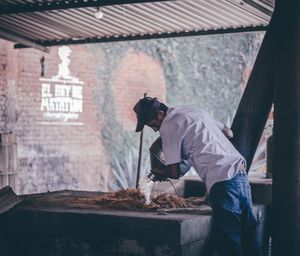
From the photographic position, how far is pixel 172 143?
5.18 meters

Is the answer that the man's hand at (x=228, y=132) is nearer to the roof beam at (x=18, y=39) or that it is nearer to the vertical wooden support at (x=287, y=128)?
the vertical wooden support at (x=287, y=128)

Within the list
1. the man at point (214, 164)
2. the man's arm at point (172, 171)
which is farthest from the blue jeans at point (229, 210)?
the man's arm at point (172, 171)

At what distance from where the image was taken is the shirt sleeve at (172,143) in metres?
5.16

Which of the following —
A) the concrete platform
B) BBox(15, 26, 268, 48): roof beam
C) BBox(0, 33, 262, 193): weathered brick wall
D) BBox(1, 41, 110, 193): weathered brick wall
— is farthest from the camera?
BBox(0, 33, 262, 193): weathered brick wall

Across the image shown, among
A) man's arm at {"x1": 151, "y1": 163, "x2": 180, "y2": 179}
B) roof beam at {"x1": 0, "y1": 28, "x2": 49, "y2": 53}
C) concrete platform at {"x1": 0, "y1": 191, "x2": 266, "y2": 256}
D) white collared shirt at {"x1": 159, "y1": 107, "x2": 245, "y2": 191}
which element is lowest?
concrete platform at {"x1": 0, "y1": 191, "x2": 266, "y2": 256}

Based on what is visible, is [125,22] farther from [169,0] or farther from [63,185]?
[63,185]

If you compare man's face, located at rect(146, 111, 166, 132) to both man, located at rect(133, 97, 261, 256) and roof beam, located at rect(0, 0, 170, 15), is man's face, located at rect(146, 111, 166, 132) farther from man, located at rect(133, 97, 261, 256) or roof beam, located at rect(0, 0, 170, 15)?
roof beam, located at rect(0, 0, 170, 15)

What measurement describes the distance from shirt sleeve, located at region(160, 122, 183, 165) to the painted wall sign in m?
6.68

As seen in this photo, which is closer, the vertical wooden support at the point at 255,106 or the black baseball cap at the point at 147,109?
the black baseball cap at the point at 147,109

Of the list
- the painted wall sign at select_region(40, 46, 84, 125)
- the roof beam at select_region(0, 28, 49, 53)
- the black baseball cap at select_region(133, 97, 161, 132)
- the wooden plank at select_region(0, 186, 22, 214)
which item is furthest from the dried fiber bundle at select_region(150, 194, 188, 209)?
the painted wall sign at select_region(40, 46, 84, 125)

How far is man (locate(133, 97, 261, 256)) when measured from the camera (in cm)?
514

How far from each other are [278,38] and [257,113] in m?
0.87

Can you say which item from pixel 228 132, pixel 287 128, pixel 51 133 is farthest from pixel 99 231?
pixel 51 133

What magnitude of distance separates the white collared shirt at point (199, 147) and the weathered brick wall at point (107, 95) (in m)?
6.10
